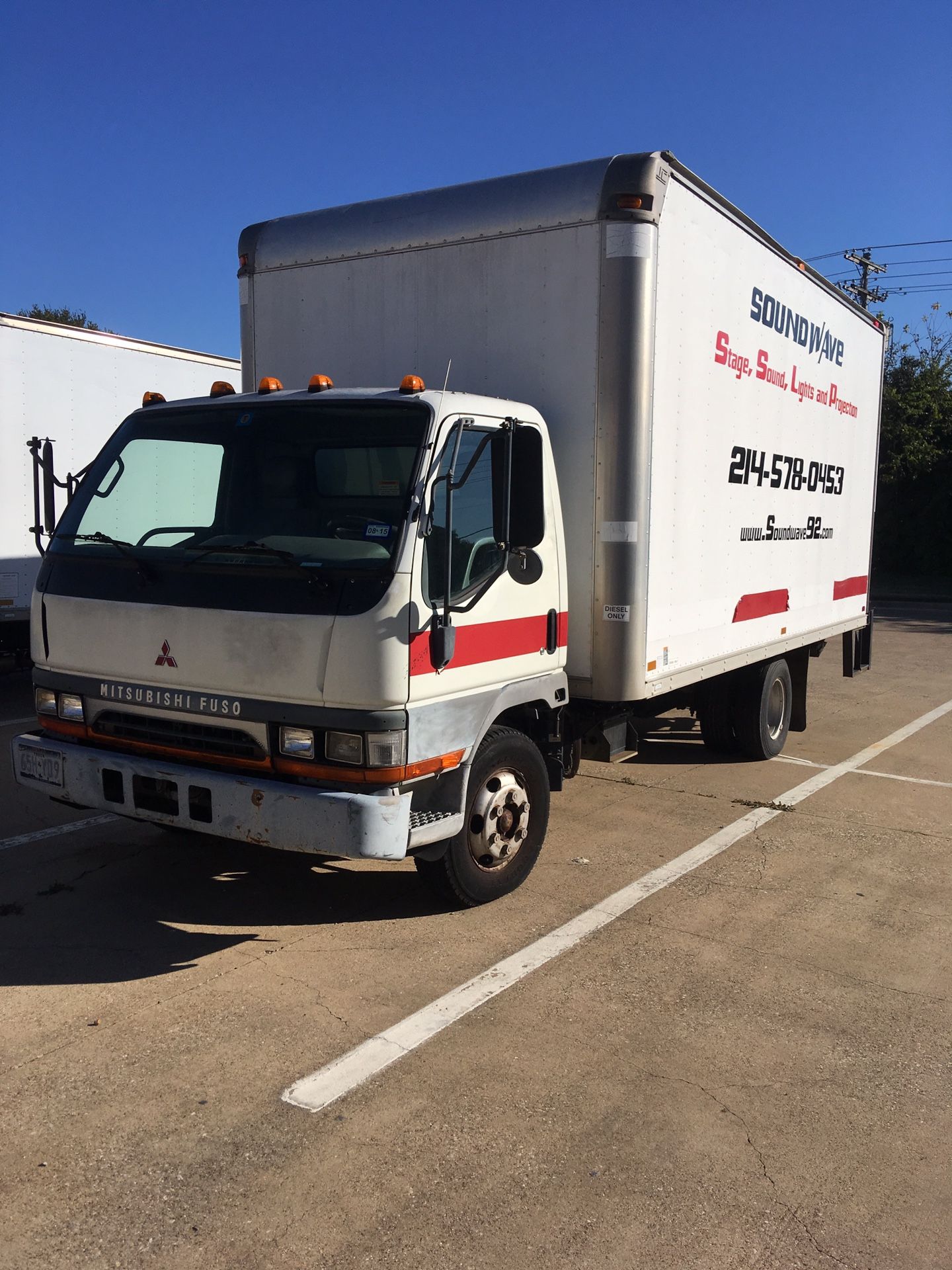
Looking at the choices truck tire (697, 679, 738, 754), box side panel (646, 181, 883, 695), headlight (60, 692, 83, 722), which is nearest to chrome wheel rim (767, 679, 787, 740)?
truck tire (697, 679, 738, 754)

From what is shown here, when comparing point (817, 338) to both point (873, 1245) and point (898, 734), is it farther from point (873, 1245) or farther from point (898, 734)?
point (873, 1245)

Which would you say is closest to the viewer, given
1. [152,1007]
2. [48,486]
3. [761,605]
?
[152,1007]

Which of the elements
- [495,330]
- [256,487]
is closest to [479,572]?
[256,487]

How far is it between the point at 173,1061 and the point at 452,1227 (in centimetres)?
130

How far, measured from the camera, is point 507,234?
18.3 feet

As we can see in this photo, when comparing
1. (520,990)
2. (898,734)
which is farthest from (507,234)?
(898,734)

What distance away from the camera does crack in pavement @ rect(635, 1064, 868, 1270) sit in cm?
283

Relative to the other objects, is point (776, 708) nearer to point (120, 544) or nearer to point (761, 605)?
point (761, 605)

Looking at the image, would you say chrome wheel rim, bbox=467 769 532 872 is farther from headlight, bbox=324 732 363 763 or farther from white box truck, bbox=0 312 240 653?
white box truck, bbox=0 312 240 653

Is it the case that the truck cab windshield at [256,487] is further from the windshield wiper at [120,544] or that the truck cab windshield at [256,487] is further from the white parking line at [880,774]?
the white parking line at [880,774]

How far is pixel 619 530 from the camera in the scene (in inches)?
213

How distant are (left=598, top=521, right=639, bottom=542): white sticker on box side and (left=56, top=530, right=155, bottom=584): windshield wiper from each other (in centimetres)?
227

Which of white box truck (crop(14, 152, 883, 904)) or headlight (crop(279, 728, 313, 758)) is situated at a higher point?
white box truck (crop(14, 152, 883, 904))

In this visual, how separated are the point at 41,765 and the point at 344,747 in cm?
161
